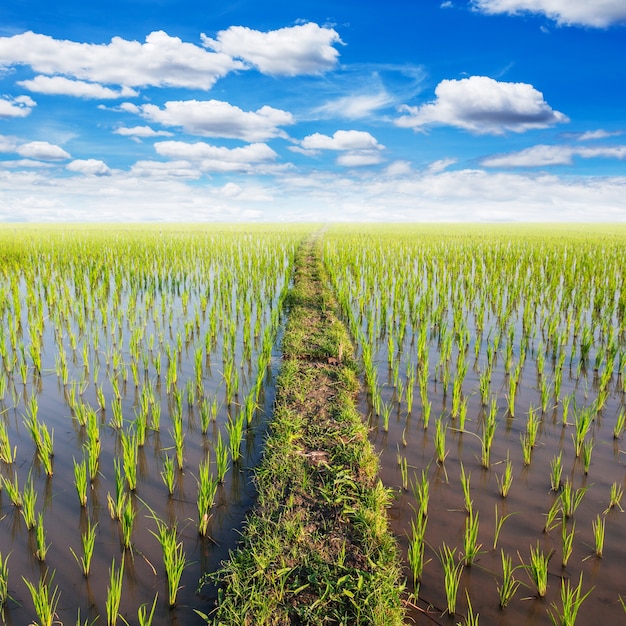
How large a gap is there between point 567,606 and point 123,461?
270 centimetres

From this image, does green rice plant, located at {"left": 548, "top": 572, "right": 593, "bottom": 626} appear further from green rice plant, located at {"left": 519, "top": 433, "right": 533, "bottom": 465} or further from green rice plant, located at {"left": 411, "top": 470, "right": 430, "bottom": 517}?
green rice plant, located at {"left": 519, "top": 433, "right": 533, "bottom": 465}

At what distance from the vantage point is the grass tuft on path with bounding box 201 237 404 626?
188 centimetres

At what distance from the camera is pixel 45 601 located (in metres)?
1.75

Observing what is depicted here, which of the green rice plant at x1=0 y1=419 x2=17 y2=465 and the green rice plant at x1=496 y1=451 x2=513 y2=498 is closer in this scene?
the green rice plant at x1=496 y1=451 x2=513 y2=498

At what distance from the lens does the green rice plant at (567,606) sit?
5.55ft

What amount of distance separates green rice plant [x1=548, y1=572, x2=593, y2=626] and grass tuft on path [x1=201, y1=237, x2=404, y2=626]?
0.64 m

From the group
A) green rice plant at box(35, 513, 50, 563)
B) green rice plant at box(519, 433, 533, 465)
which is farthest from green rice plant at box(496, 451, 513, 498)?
green rice plant at box(35, 513, 50, 563)

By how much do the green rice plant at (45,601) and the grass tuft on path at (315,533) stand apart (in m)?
0.64

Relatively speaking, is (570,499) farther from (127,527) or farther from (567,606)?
(127,527)

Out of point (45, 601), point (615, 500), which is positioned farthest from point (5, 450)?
point (615, 500)

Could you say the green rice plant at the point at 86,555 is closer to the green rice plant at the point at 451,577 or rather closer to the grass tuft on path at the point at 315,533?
the grass tuft on path at the point at 315,533

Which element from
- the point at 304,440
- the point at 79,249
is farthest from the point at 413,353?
the point at 79,249

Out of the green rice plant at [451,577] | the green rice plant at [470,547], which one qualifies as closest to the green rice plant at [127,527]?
the green rice plant at [451,577]

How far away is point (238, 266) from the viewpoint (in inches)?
449
